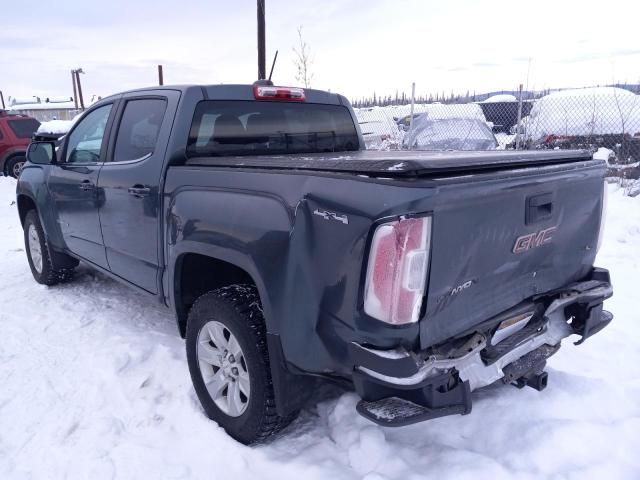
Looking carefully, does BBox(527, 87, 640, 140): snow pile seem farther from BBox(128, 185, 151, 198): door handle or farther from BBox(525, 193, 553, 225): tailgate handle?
BBox(128, 185, 151, 198): door handle

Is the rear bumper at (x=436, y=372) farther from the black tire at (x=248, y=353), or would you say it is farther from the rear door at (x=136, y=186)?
the rear door at (x=136, y=186)

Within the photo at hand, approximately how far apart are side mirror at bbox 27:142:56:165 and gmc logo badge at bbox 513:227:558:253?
395cm

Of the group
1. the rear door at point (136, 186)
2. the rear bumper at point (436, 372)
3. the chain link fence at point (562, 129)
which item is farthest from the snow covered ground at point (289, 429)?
the chain link fence at point (562, 129)

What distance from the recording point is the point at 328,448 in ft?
8.31

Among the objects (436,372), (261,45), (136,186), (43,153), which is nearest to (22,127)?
(261,45)

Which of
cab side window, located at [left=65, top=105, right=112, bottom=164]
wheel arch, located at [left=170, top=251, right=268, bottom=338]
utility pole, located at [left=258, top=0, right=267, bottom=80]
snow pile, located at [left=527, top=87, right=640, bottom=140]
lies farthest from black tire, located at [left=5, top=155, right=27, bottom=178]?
snow pile, located at [left=527, top=87, right=640, bottom=140]

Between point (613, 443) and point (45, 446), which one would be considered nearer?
point (613, 443)

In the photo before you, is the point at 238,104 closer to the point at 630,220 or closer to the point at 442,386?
the point at 442,386

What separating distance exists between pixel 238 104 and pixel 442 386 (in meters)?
2.30

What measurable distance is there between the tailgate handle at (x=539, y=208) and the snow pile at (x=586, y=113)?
8069mm

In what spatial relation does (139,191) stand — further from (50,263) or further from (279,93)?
(50,263)

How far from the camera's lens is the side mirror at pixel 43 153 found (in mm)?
4387

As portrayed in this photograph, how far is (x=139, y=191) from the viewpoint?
3.14m

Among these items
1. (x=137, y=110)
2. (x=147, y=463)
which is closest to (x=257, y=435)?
(x=147, y=463)
